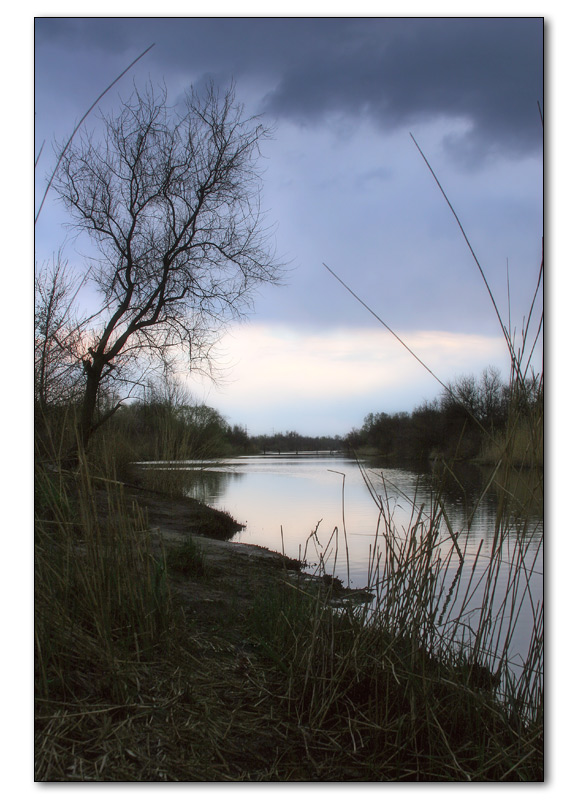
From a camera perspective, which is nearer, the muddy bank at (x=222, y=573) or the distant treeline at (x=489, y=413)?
the distant treeline at (x=489, y=413)

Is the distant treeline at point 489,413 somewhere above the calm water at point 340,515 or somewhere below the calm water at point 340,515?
above

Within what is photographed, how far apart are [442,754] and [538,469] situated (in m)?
0.85

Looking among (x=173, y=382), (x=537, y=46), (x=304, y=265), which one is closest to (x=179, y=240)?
(x=173, y=382)

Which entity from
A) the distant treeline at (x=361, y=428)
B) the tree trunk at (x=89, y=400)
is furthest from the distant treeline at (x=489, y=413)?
the tree trunk at (x=89, y=400)

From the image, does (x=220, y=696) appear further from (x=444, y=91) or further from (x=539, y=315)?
(x=444, y=91)

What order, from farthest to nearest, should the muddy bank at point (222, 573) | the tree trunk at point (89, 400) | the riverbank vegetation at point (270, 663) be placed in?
the tree trunk at point (89, 400) < the muddy bank at point (222, 573) < the riverbank vegetation at point (270, 663)

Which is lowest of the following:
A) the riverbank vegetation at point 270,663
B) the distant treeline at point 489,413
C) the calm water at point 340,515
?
the calm water at point 340,515

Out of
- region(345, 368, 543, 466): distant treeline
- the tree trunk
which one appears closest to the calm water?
region(345, 368, 543, 466): distant treeline

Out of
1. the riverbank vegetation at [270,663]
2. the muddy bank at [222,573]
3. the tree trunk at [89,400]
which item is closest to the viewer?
the riverbank vegetation at [270,663]

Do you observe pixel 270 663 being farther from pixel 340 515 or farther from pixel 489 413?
pixel 340 515

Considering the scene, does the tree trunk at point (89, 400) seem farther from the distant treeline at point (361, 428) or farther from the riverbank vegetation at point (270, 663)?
the riverbank vegetation at point (270, 663)

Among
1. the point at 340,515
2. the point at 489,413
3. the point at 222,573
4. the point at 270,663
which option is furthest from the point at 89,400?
the point at 340,515

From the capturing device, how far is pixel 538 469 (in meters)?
1.74


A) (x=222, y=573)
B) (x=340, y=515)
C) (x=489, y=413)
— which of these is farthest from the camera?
(x=340, y=515)
